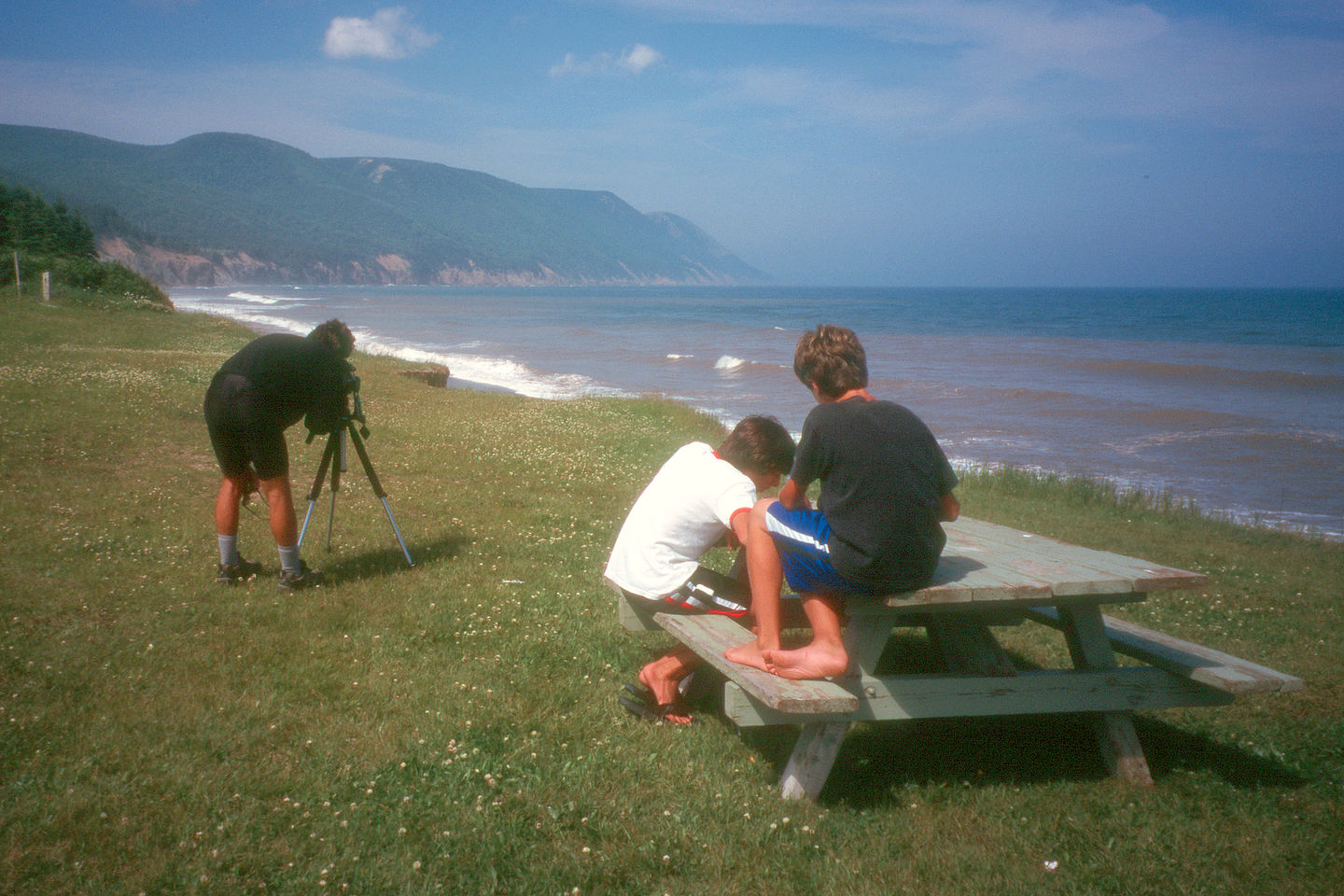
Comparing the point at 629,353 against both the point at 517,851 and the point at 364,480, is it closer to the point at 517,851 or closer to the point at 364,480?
the point at 364,480

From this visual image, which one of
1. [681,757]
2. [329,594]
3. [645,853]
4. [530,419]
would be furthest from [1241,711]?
[530,419]

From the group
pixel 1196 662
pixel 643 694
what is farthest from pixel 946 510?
pixel 643 694

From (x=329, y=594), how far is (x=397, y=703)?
2.03m

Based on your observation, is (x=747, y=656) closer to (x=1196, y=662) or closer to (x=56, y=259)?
(x=1196, y=662)

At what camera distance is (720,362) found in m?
39.5

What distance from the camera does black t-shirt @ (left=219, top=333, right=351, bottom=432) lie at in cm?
640

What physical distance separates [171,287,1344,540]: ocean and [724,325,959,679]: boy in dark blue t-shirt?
36.8 feet

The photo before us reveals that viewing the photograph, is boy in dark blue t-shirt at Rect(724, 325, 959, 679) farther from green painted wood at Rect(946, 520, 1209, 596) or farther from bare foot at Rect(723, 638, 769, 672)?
green painted wood at Rect(946, 520, 1209, 596)

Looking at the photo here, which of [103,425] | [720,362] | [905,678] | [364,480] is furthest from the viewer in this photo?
[720,362]

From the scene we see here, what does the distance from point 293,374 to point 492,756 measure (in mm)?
3633

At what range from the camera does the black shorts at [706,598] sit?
5016 mm

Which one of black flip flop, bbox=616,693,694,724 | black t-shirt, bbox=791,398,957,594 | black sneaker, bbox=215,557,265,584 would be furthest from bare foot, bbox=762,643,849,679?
black sneaker, bbox=215,557,265,584

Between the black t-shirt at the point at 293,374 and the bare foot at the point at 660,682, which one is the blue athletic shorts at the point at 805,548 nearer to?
the bare foot at the point at 660,682

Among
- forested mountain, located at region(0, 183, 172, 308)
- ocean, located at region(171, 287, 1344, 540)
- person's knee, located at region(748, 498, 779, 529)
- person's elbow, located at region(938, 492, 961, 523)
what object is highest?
forested mountain, located at region(0, 183, 172, 308)
